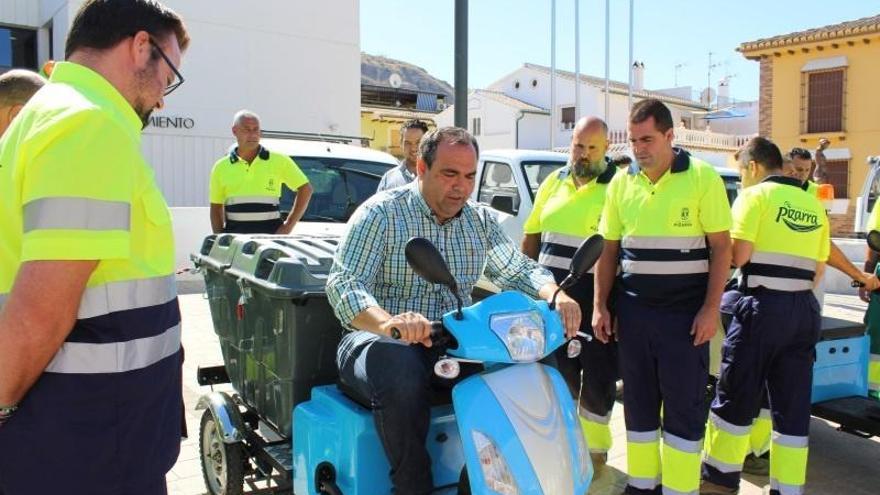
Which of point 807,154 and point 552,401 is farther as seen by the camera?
point 807,154

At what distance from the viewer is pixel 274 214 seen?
249 inches

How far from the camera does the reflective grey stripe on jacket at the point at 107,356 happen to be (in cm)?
166

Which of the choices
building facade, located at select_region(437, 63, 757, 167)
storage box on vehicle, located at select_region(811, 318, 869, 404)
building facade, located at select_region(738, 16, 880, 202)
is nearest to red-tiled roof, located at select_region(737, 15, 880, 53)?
building facade, located at select_region(738, 16, 880, 202)

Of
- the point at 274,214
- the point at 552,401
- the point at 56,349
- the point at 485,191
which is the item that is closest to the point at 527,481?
the point at 552,401

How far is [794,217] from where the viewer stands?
3801 millimetres

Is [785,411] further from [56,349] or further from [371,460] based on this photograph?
[56,349]

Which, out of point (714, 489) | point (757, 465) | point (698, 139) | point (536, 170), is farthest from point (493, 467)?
point (698, 139)

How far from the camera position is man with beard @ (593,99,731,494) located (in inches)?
137

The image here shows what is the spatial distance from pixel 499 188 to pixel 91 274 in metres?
5.90

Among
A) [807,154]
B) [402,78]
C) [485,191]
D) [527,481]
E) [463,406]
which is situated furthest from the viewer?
[402,78]

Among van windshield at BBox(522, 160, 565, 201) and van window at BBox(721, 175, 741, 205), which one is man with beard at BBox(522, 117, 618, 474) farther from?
van window at BBox(721, 175, 741, 205)

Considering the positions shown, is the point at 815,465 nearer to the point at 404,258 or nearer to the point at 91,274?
the point at 404,258

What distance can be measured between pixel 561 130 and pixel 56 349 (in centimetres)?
3815

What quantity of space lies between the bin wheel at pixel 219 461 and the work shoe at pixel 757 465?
120 inches
